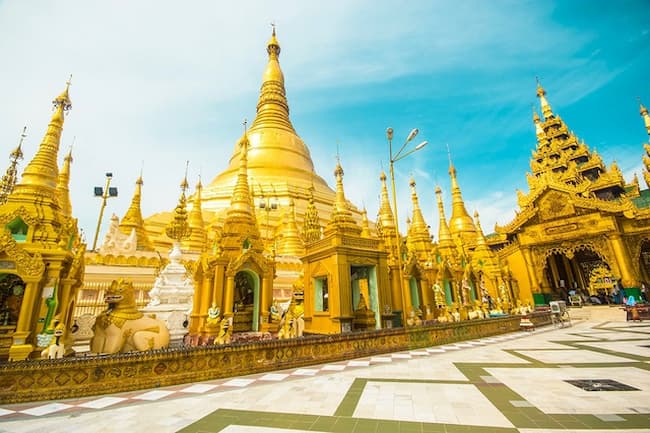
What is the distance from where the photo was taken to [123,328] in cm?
625

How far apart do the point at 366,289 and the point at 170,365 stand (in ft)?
23.9

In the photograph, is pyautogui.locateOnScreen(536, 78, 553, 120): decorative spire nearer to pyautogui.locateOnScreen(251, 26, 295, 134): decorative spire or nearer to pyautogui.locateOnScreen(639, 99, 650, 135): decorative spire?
pyautogui.locateOnScreen(639, 99, 650, 135): decorative spire

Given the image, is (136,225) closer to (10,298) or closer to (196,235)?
(196,235)

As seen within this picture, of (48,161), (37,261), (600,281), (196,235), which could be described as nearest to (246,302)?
(37,261)

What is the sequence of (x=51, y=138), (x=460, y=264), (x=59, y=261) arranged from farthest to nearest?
(x=460, y=264) → (x=51, y=138) → (x=59, y=261)

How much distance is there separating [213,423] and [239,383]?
6.39 feet

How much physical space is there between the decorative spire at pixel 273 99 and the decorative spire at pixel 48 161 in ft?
80.8

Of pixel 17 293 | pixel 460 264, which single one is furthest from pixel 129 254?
pixel 460 264

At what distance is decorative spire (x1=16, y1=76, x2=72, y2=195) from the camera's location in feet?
24.9

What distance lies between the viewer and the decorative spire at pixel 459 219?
25.5 m

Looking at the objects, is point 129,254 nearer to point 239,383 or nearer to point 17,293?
point 17,293

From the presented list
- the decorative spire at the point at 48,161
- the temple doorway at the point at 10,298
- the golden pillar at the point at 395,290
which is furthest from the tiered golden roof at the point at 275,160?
the temple doorway at the point at 10,298

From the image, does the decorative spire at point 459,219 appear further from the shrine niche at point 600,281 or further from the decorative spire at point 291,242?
the decorative spire at point 291,242

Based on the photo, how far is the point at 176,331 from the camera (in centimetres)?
1007
